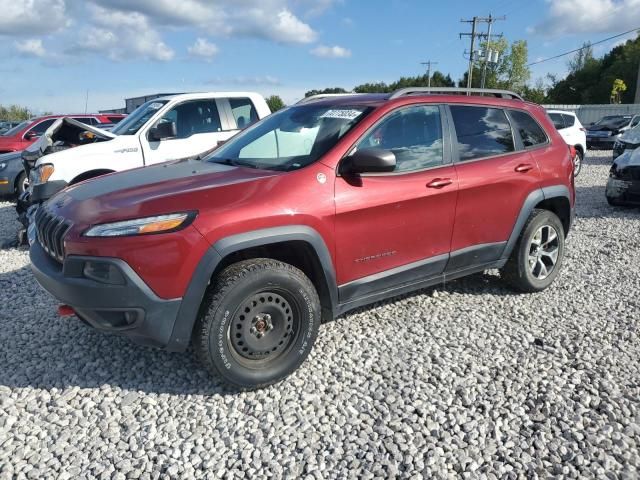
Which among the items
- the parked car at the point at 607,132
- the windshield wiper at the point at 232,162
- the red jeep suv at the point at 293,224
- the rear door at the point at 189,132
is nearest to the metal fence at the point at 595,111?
the parked car at the point at 607,132

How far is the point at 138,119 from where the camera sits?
7277 millimetres

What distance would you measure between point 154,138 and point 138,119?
2.06 feet

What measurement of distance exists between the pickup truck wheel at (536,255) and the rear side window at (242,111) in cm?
458

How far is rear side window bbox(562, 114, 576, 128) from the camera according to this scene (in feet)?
46.5

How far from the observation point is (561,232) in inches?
195

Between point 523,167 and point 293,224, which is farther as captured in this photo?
point 523,167

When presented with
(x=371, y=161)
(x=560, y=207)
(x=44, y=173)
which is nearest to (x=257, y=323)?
(x=371, y=161)

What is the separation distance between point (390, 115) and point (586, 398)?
2.26m

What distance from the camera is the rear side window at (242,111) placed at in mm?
7748

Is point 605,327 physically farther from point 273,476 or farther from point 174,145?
point 174,145

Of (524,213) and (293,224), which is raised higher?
(293,224)

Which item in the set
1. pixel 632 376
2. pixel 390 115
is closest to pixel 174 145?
pixel 390 115

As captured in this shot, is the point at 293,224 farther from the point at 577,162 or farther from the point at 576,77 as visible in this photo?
the point at 576,77

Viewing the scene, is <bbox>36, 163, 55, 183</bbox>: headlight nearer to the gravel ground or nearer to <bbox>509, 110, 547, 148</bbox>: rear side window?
the gravel ground
